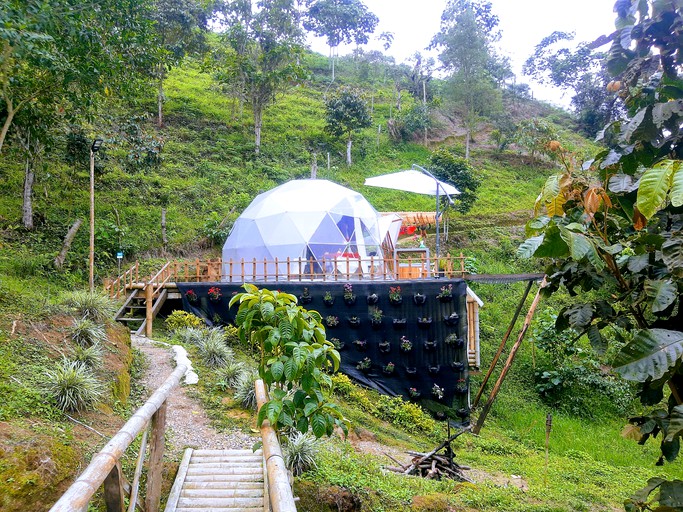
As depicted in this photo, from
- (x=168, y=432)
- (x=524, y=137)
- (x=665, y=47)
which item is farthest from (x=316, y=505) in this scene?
(x=524, y=137)

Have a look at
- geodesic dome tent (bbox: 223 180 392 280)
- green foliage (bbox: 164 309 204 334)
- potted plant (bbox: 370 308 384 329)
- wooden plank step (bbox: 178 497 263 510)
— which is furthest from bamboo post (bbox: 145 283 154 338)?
wooden plank step (bbox: 178 497 263 510)

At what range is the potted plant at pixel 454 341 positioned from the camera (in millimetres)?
11203

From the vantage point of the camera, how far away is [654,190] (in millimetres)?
2230

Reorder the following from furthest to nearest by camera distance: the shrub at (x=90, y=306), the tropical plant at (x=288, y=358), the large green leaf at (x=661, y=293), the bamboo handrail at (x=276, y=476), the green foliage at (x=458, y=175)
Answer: the green foliage at (x=458, y=175)
the shrub at (x=90, y=306)
the tropical plant at (x=288, y=358)
the large green leaf at (x=661, y=293)
the bamboo handrail at (x=276, y=476)

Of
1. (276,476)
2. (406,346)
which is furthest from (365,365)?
(276,476)

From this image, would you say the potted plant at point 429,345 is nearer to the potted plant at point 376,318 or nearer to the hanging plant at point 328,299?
the potted plant at point 376,318

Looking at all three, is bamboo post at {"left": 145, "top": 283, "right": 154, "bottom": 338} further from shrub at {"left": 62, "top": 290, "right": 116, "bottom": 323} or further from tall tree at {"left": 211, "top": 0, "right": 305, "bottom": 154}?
tall tree at {"left": 211, "top": 0, "right": 305, "bottom": 154}

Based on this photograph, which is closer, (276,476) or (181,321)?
(276,476)

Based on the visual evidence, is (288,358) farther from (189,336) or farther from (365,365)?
(365,365)

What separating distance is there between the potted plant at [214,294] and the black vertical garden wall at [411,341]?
8.29 feet

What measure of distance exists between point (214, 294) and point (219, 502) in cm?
853

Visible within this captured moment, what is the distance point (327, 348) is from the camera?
335cm

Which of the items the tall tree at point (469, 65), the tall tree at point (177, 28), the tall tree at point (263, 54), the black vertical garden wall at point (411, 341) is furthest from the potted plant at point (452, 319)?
the tall tree at point (469, 65)

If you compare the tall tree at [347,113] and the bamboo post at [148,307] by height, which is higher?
the tall tree at [347,113]
